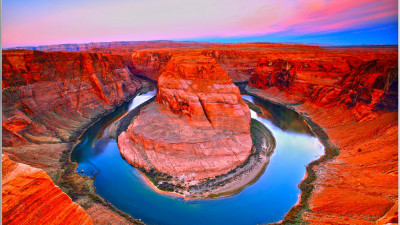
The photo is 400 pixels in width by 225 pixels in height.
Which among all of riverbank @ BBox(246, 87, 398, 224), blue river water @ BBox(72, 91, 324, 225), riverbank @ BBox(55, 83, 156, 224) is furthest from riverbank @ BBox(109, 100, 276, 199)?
riverbank @ BBox(246, 87, 398, 224)

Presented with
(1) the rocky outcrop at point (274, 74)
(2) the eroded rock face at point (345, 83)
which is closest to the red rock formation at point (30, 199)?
(2) the eroded rock face at point (345, 83)

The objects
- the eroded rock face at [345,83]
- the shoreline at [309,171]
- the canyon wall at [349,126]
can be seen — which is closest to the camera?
the canyon wall at [349,126]

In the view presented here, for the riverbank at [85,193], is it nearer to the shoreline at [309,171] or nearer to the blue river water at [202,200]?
the blue river water at [202,200]

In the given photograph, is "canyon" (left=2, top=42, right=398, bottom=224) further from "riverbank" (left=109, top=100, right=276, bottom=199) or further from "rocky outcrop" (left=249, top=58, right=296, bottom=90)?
"rocky outcrop" (left=249, top=58, right=296, bottom=90)

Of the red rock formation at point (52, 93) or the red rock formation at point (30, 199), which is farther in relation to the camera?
the red rock formation at point (52, 93)

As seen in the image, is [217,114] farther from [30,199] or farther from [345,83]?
[345,83]

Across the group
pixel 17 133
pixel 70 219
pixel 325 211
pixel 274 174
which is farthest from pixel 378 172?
pixel 17 133
